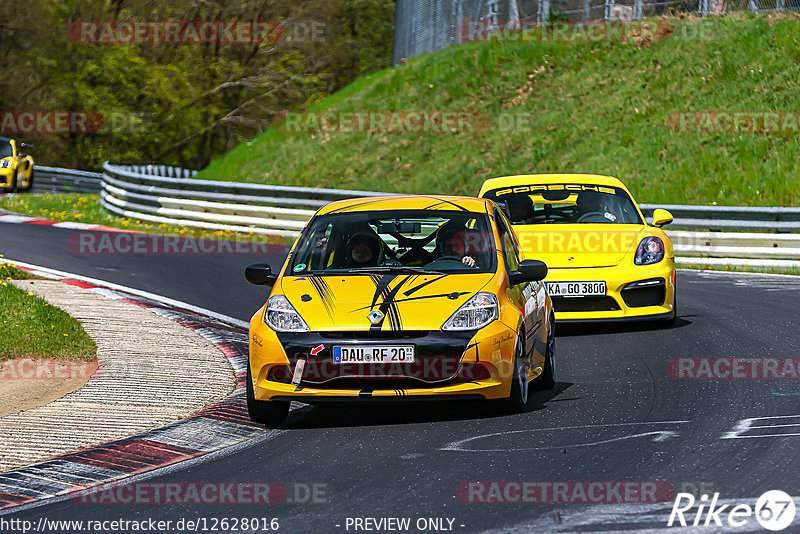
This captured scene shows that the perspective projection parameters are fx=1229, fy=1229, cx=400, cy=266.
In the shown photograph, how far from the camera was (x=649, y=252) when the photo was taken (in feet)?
39.0

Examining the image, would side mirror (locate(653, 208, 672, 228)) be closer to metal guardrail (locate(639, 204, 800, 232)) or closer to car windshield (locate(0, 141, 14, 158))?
metal guardrail (locate(639, 204, 800, 232))

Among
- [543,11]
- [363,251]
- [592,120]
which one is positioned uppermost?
[543,11]

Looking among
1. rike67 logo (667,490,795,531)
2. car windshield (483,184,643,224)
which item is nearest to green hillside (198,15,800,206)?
car windshield (483,184,643,224)

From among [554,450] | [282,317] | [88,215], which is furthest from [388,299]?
[88,215]

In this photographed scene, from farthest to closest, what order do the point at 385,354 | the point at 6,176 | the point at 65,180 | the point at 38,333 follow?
the point at 65,180 < the point at 6,176 < the point at 38,333 < the point at 385,354

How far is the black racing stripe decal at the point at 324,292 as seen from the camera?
25.3 ft

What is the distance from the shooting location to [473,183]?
27703 mm

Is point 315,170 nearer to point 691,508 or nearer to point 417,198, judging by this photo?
point 417,198

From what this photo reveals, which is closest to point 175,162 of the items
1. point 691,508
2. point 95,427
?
point 95,427

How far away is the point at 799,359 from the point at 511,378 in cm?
331

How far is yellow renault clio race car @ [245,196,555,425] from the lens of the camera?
7.45 meters

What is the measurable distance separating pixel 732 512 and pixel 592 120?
2353 centimetres

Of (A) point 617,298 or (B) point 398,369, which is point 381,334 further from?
(A) point 617,298

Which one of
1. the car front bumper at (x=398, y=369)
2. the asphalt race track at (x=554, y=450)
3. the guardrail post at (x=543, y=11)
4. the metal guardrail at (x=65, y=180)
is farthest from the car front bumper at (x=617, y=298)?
the metal guardrail at (x=65, y=180)
